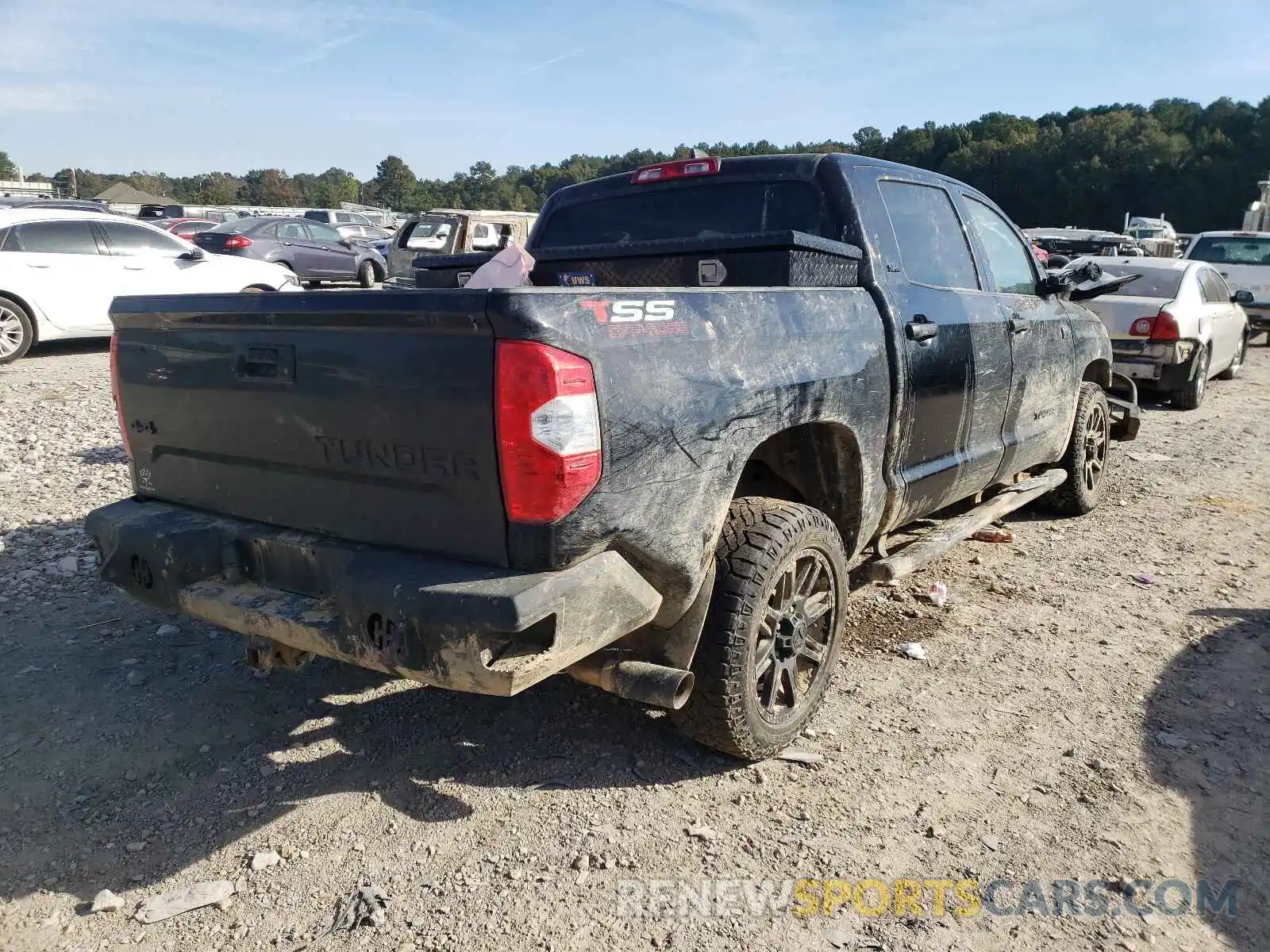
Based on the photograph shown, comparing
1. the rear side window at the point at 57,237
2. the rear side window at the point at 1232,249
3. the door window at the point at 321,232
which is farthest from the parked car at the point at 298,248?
the rear side window at the point at 1232,249

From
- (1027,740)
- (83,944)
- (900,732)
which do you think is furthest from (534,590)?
(1027,740)

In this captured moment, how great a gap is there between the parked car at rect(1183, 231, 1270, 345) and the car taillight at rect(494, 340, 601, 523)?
15.7m

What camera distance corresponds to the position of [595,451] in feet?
7.68

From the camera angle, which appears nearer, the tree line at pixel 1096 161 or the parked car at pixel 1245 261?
the parked car at pixel 1245 261

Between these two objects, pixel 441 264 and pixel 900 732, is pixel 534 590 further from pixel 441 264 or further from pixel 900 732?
pixel 441 264

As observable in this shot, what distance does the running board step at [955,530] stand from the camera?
3682 millimetres

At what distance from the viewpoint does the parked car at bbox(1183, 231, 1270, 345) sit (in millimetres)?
14656

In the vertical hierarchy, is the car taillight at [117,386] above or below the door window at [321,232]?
below

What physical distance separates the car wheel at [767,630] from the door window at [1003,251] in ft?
7.13

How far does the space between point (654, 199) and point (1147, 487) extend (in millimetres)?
4656

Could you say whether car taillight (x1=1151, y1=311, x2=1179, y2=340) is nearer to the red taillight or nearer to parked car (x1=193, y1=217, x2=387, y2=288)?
the red taillight

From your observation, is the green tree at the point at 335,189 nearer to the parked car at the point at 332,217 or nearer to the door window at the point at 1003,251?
the parked car at the point at 332,217

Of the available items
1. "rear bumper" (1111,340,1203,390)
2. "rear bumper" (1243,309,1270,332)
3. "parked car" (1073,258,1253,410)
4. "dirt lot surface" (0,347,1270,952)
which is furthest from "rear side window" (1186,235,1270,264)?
"dirt lot surface" (0,347,1270,952)

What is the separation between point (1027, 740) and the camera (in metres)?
3.33
